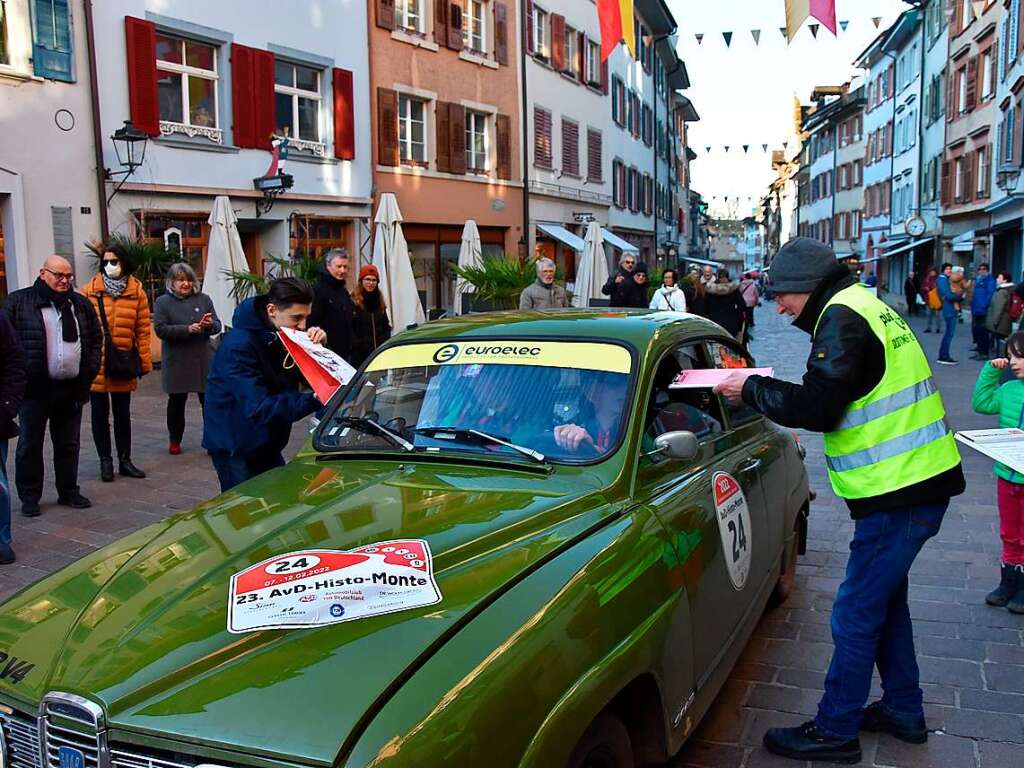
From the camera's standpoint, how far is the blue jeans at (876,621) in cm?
330

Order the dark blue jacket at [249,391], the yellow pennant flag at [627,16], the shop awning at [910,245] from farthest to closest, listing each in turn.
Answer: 1. the shop awning at [910,245]
2. the yellow pennant flag at [627,16]
3. the dark blue jacket at [249,391]

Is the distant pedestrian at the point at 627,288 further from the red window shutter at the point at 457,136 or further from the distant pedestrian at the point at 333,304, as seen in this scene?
the red window shutter at the point at 457,136

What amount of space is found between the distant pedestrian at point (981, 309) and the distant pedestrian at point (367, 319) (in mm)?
12715

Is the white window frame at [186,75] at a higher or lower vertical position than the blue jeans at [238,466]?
higher

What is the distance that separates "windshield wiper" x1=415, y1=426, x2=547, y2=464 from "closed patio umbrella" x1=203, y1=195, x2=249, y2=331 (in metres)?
9.53

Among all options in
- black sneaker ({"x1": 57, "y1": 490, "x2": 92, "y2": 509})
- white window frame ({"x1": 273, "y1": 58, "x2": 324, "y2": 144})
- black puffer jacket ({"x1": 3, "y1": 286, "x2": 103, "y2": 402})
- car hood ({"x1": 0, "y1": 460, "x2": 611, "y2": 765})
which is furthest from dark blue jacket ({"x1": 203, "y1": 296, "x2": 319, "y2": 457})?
white window frame ({"x1": 273, "y1": 58, "x2": 324, "y2": 144})

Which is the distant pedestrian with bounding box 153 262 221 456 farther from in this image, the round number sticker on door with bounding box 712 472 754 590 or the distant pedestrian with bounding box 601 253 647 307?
the distant pedestrian with bounding box 601 253 647 307

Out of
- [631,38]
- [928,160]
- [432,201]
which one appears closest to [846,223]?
[928,160]

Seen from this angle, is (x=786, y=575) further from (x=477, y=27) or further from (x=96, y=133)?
(x=477, y=27)

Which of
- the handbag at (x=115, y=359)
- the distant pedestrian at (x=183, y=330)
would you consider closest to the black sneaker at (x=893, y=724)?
the handbag at (x=115, y=359)

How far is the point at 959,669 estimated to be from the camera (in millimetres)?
4297

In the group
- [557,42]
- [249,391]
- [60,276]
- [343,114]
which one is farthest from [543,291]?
[557,42]

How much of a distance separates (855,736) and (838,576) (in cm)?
228

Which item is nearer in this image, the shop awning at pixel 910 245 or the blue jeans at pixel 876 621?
the blue jeans at pixel 876 621
